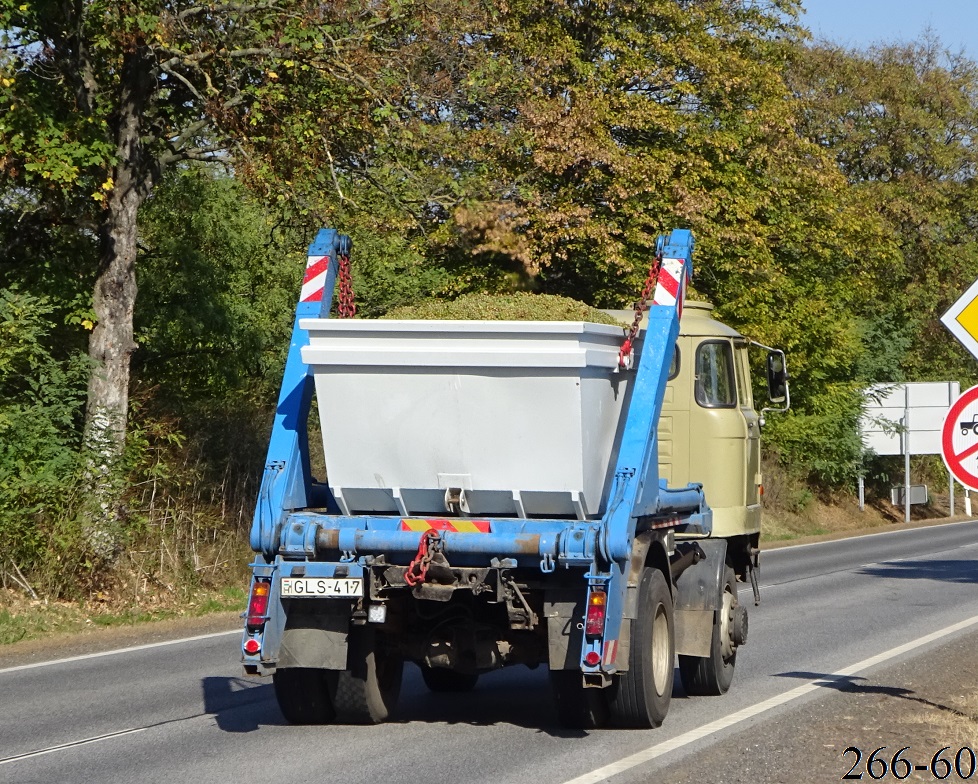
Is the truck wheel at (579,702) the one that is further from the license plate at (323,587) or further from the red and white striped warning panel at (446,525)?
the license plate at (323,587)

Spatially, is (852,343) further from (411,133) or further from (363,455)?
(363,455)

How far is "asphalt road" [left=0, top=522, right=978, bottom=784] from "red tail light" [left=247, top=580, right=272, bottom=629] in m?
0.74

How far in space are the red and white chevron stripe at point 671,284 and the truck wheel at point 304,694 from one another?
308 centimetres

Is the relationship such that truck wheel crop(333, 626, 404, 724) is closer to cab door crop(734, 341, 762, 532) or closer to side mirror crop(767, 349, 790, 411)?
cab door crop(734, 341, 762, 532)

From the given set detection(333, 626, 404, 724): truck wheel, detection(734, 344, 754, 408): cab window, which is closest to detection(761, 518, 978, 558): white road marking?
detection(734, 344, 754, 408): cab window

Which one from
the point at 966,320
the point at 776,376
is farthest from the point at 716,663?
the point at 966,320

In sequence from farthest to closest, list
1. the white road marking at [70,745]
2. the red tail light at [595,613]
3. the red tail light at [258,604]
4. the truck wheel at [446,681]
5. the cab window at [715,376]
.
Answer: the cab window at [715,376] → the truck wheel at [446,681] → the red tail light at [258,604] → the white road marking at [70,745] → the red tail light at [595,613]

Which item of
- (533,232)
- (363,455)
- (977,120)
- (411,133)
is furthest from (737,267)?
(977,120)

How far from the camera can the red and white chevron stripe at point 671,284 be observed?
887 centimetres

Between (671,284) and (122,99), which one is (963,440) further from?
(122,99)

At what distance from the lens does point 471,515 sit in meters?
8.40

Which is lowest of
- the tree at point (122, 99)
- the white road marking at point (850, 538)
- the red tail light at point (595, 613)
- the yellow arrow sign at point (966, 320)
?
the white road marking at point (850, 538)

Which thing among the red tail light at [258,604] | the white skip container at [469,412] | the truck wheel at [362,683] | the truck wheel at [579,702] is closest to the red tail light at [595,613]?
the white skip container at [469,412]

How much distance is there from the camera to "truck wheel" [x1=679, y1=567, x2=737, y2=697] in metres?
10.3
